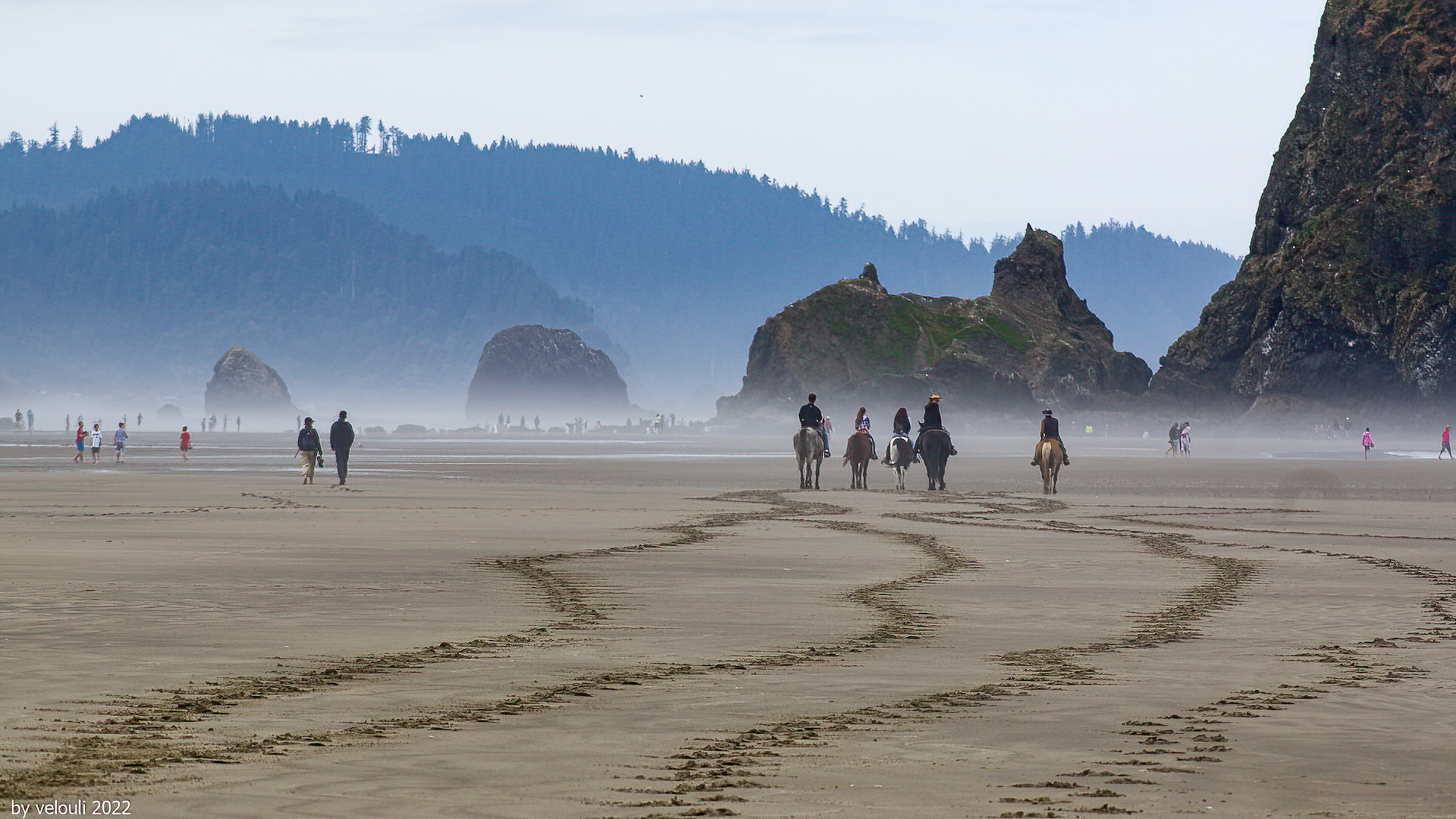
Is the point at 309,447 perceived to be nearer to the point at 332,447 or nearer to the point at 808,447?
the point at 332,447

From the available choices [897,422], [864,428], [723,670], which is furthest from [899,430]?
[723,670]

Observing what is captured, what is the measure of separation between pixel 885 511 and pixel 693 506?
12.1ft

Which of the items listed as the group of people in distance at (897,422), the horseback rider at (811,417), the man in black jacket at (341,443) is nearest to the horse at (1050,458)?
the group of people in distance at (897,422)

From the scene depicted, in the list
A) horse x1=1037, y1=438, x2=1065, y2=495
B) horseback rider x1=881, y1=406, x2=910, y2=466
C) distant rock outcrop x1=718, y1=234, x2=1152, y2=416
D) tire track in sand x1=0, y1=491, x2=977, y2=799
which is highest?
distant rock outcrop x1=718, y1=234, x2=1152, y2=416

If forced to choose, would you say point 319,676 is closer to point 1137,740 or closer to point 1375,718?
point 1137,740

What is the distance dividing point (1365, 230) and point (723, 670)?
108781 millimetres

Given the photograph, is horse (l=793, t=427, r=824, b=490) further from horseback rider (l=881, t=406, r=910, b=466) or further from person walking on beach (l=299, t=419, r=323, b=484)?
person walking on beach (l=299, t=419, r=323, b=484)

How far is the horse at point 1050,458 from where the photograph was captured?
34906mm

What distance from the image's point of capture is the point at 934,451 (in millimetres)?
36469

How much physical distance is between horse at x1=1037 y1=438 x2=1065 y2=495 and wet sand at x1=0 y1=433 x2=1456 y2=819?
11643 mm

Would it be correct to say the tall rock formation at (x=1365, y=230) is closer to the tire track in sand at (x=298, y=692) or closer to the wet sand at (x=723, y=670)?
the wet sand at (x=723, y=670)

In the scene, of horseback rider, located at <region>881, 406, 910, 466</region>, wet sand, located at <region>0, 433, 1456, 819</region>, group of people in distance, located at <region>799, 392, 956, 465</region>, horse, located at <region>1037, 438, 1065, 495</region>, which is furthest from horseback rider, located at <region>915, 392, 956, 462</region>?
wet sand, located at <region>0, 433, 1456, 819</region>

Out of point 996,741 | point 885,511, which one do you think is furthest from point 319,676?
point 885,511

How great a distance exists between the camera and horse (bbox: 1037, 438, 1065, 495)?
3491 centimetres
